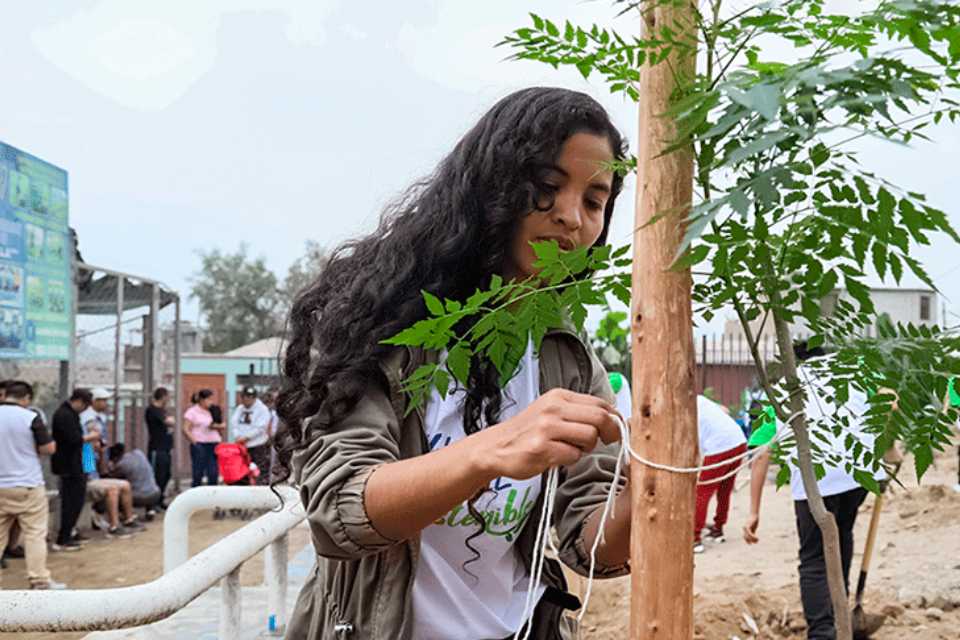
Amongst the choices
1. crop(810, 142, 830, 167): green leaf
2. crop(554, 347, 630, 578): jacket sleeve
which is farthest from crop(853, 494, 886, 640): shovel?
crop(810, 142, 830, 167): green leaf

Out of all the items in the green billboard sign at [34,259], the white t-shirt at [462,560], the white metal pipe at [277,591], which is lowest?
the white metal pipe at [277,591]

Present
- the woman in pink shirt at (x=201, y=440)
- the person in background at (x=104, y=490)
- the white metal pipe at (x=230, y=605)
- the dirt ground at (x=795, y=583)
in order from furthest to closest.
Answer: the woman in pink shirt at (x=201, y=440), the person in background at (x=104, y=490), the dirt ground at (x=795, y=583), the white metal pipe at (x=230, y=605)

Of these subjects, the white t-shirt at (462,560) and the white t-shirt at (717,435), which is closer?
the white t-shirt at (462,560)

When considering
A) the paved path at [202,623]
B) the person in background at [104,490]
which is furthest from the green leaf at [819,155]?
the person in background at [104,490]

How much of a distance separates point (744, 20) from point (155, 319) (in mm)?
12151

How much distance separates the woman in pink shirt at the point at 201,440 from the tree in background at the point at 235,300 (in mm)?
30702

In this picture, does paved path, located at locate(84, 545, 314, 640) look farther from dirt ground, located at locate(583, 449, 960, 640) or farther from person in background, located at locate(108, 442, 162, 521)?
person in background, located at locate(108, 442, 162, 521)

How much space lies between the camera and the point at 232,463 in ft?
37.1

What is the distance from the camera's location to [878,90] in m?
0.99

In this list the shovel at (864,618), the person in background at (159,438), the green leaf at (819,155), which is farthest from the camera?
the person in background at (159,438)

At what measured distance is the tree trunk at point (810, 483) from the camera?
1.35m

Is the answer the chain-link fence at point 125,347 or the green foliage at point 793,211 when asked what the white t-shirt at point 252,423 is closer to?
the chain-link fence at point 125,347

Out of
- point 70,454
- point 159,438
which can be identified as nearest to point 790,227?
point 70,454

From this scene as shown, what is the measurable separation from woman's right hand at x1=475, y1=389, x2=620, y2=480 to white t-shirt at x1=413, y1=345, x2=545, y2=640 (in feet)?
1.33
